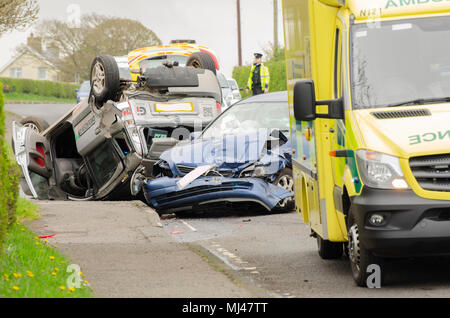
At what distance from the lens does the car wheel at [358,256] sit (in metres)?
7.27

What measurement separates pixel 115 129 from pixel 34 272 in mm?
6852

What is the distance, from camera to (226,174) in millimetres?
12891

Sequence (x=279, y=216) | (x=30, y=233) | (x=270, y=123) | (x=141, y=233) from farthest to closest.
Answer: (x=270, y=123)
(x=279, y=216)
(x=141, y=233)
(x=30, y=233)

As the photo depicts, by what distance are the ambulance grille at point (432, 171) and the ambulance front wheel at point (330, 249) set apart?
2451 millimetres

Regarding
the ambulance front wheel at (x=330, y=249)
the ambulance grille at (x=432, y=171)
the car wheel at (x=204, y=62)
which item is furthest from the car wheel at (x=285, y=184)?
the ambulance grille at (x=432, y=171)

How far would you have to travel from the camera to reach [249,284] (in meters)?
7.80

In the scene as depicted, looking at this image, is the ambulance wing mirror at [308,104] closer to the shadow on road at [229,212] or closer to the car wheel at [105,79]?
the shadow on road at [229,212]

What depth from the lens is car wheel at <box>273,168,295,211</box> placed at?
511 inches

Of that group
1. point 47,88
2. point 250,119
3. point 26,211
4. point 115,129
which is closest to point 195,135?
point 250,119

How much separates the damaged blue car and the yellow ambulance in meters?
3.95

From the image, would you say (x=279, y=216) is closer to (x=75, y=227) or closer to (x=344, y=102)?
(x=75, y=227)

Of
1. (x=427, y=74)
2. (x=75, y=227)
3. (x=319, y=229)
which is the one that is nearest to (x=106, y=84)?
(x=75, y=227)

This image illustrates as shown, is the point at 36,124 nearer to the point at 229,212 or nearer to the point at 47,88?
the point at 229,212
